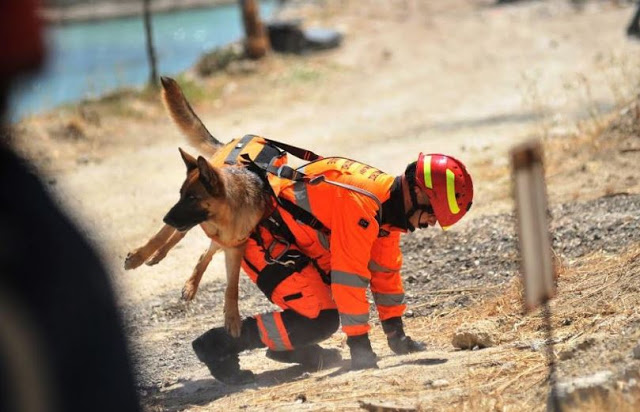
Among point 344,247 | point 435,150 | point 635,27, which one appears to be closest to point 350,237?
point 344,247

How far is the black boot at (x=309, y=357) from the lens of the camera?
6.70 meters

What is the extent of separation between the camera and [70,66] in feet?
82.2

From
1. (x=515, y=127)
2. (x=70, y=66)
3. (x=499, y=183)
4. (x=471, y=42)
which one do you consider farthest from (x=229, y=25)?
(x=499, y=183)

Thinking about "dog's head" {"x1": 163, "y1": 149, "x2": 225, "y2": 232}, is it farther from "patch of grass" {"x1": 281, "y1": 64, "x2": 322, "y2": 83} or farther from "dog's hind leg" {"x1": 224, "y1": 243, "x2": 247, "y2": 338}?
"patch of grass" {"x1": 281, "y1": 64, "x2": 322, "y2": 83}

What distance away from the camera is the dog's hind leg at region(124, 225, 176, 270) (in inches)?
251

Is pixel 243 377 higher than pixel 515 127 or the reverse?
the reverse

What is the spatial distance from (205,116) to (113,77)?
9.32 ft

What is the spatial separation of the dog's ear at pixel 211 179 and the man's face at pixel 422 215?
1113 mm

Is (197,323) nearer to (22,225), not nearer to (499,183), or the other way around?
(499,183)

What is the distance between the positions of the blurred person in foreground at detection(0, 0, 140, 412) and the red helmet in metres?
3.98

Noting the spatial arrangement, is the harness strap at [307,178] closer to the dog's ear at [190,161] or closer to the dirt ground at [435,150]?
the dog's ear at [190,161]

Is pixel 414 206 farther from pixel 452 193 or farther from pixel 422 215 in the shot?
pixel 452 193

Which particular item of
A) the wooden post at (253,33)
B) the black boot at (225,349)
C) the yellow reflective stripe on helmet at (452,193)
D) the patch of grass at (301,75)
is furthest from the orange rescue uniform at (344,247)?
the wooden post at (253,33)

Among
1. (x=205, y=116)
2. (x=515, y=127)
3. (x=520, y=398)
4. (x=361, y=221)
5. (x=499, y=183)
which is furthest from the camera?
(x=205, y=116)
